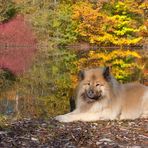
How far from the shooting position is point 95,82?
752cm

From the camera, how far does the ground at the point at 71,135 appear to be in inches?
230

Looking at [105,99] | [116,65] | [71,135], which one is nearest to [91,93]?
[105,99]

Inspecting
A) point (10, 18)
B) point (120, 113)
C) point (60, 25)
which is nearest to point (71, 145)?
point (120, 113)

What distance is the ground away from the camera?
5832 millimetres

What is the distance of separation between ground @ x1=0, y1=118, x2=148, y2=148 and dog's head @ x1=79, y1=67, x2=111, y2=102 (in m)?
0.48

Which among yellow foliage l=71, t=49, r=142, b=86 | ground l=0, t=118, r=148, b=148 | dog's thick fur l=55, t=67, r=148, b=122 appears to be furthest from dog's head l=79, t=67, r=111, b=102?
yellow foliage l=71, t=49, r=142, b=86

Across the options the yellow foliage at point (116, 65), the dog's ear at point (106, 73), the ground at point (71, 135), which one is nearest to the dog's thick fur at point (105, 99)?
the dog's ear at point (106, 73)

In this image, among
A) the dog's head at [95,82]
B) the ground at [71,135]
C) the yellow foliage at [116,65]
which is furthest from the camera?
the yellow foliage at [116,65]

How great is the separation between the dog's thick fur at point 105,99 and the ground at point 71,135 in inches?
17.4

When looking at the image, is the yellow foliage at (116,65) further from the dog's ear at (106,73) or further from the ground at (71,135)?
the ground at (71,135)

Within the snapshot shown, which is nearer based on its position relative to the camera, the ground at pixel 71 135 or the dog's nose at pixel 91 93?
the ground at pixel 71 135

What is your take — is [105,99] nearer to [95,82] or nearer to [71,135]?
[95,82]

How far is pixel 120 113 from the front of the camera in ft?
27.5

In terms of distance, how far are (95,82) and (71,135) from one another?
145 centimetres
